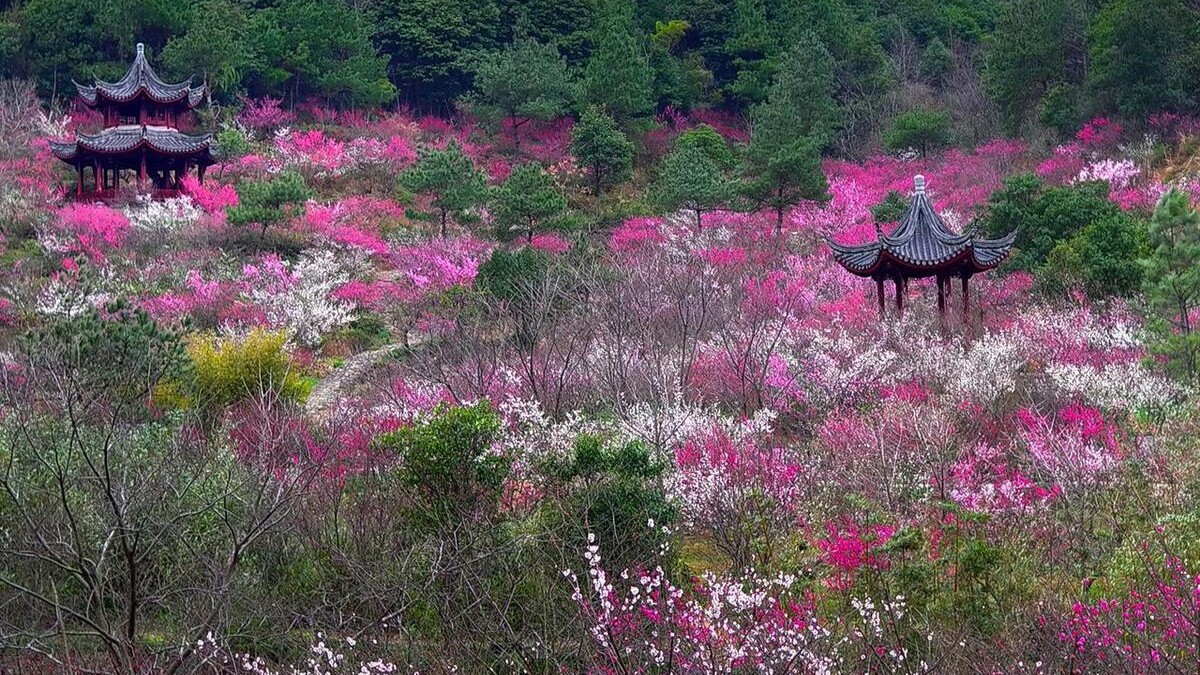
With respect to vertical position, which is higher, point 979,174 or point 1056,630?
point 1056,630

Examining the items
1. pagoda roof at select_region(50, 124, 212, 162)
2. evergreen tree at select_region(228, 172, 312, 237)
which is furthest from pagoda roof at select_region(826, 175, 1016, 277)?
pagoda roof at select_region(50, 124, 212, 162)

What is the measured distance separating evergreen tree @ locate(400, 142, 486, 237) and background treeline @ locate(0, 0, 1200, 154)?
994 cm

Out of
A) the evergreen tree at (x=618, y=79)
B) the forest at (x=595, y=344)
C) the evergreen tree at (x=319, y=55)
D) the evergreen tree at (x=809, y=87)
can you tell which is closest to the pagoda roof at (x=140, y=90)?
the forest at (x=595, y=344)

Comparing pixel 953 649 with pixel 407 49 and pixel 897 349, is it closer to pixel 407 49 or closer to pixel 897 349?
pixel 897 349

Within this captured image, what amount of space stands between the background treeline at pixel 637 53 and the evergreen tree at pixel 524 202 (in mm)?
10918

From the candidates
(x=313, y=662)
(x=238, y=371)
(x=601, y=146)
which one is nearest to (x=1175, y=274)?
(x=313, y=662)

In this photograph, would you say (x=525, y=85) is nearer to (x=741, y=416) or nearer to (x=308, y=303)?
(x=308, y=303)

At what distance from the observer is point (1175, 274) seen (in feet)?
49.4

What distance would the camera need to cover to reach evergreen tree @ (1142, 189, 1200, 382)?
14.8 meters

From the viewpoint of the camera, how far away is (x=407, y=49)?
44562 mm

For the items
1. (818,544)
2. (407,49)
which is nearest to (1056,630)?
(818,544)

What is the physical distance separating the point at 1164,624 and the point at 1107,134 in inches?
1024

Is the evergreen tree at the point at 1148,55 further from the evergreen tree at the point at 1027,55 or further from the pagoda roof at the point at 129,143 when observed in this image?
the pagoda roof at the point at 129,143

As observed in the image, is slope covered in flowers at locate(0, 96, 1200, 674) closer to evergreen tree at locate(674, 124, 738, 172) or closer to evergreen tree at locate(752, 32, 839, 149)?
evergreen tree at locate(752, 32, 839, 149)
